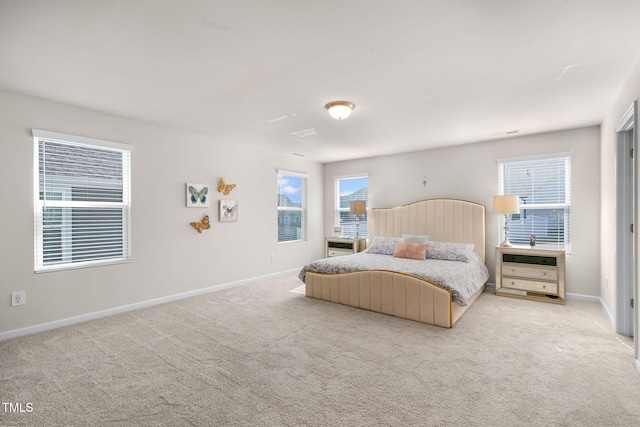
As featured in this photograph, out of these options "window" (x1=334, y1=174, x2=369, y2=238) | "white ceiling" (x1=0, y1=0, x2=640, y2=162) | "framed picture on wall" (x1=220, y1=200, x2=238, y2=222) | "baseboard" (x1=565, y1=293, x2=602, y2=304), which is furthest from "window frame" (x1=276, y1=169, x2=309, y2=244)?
"baseboard" (x1=565, y1=293, x2=602, y2=304)

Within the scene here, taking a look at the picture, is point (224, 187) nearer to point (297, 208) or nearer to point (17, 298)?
point (297, 208)

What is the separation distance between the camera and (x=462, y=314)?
11.9 ft

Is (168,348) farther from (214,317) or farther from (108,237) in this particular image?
(108,237)

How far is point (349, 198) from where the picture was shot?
6.70m

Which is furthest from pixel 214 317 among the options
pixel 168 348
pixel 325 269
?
pixel 325 269

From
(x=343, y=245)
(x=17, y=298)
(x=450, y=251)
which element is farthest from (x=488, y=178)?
(x=17, y=298)

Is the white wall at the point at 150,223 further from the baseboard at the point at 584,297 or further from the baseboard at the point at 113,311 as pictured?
the baseboard at the point at 584,297

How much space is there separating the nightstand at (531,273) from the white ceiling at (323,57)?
1790 mm

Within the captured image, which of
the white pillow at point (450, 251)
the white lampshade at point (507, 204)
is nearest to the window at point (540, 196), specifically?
the white lampshade at point (507, 204)

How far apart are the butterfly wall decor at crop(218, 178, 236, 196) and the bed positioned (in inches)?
69.6

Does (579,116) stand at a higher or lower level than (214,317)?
higher

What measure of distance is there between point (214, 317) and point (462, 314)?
2.91 metres

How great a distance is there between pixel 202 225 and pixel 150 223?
728 millimetres

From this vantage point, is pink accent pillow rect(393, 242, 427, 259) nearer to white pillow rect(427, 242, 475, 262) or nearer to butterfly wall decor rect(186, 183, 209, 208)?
white pillow rect(427, 242, 475, 262)
